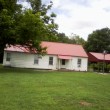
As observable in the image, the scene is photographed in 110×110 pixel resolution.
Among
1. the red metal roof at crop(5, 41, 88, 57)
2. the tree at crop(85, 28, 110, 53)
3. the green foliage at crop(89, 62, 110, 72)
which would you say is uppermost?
the tree at crop(85, 28, 110, 53)

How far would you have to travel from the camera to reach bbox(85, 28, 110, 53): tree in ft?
243

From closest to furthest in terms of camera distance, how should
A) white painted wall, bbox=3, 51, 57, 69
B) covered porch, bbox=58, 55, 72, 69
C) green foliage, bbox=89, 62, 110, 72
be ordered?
white painted wall, bbox=3, 51, 57, 69 → covered porch, bbox=58, 55, 72, 69 → green foliage, bbox=89, 62, 110, 72

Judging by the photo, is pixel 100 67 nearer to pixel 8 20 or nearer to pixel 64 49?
pixel 64 49

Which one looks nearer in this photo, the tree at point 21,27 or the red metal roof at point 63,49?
the tree at point 21,27

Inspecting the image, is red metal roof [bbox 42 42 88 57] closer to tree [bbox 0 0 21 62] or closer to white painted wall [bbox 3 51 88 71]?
white painted wall [bbox 3 51 88 71]

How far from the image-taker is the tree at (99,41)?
74.1 metres

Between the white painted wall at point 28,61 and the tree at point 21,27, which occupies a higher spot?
the tree at point 21,27

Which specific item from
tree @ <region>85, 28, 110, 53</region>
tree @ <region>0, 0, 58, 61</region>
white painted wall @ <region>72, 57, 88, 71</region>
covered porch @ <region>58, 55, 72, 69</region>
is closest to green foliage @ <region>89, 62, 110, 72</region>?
white painted wall @ <region>72, 57, 88, 71</region>

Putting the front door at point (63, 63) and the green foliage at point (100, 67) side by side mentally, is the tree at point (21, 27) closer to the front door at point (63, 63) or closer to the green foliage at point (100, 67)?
the front door at point (63, 63)

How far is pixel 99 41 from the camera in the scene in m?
74.1

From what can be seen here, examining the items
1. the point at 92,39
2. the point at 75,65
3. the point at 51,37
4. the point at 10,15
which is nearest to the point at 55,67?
the point at 75,65

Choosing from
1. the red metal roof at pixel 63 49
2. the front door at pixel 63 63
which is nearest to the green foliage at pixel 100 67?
the red metal roof at pixel 63 49

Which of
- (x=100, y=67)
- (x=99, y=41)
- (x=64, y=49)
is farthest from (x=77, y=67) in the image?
(x=99, y=41)

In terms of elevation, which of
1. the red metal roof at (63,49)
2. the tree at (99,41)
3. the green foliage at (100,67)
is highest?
the tree at (99,41)
